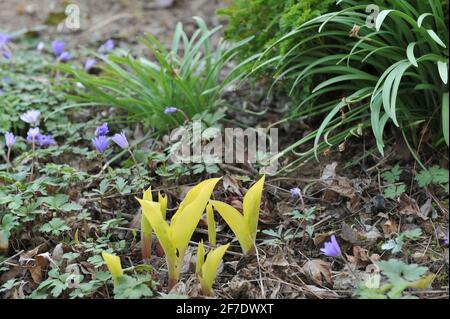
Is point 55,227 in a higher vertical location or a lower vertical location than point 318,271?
higher

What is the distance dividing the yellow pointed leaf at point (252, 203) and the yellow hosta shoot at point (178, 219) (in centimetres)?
14

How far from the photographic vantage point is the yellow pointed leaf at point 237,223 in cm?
200

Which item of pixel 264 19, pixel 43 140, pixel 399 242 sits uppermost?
pixel 264 19

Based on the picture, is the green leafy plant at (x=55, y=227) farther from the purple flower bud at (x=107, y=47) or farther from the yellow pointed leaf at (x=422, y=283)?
the purple flower bud at (x=107, y=47)

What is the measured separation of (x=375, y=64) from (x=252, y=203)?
2.60 feet

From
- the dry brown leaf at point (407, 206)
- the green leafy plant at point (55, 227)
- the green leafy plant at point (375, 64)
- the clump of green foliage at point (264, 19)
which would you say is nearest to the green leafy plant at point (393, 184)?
the dry brown leaf at point (407, 206)

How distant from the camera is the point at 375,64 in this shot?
96.4 inches

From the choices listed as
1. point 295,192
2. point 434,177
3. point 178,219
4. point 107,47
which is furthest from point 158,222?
point 107,47

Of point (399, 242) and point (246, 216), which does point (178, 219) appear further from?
point (399, 242)


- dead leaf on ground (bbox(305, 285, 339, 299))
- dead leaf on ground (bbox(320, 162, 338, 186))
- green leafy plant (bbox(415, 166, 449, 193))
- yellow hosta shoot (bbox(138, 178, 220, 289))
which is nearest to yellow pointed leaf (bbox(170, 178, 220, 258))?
yellow hosta shoot (bbox(138, 178, 220, 289))

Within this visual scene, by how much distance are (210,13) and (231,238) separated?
7.14 ft

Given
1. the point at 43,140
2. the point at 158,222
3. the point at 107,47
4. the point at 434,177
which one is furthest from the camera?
the point at 107,47

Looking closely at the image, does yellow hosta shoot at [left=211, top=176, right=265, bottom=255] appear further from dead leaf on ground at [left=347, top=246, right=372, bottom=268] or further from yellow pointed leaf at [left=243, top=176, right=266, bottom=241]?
dead leaf on ground at [left=347, top=246, right=372, bottom=268]
